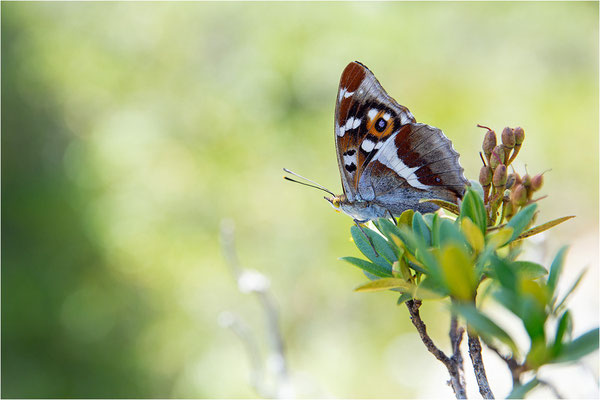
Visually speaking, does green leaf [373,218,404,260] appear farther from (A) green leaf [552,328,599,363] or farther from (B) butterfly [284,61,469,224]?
(B) butterfly [284,61,469,224]

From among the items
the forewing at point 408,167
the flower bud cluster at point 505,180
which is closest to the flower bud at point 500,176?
the flower bud cluster at point 505,180

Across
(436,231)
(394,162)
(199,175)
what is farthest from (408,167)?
(199,175)

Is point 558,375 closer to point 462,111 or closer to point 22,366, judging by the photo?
point 462,111

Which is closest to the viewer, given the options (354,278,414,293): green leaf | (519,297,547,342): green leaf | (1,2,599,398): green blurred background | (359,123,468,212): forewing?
(519,297,547,342): green leaf

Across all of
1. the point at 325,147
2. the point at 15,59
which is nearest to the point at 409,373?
the point at 325,147

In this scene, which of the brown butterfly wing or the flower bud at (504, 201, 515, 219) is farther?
the brown butterfly wing

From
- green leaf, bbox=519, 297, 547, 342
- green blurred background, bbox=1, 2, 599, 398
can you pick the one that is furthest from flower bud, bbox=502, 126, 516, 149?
green blurred background, bbox=1, 2, 599, 398

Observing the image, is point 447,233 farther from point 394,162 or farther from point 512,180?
point 394,162
